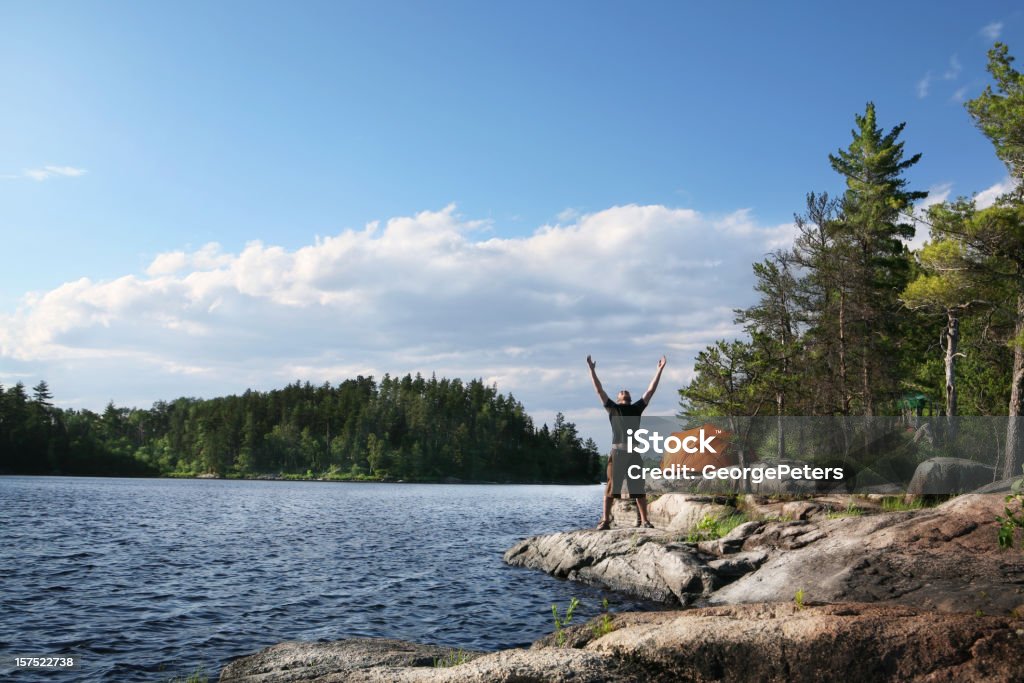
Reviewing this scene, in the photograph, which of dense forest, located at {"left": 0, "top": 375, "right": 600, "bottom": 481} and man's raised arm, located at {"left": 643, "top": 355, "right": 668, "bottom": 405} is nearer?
man's raised arm, located at {"left": 643, "top": 355, "right": 668, "bottom": 405}

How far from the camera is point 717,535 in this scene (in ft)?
60.4

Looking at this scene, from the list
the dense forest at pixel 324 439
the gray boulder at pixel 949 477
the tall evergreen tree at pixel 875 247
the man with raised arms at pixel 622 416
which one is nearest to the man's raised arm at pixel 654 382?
the man with raised arms at pixel 622 416

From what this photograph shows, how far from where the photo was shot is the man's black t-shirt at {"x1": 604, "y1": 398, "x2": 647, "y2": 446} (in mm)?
14859

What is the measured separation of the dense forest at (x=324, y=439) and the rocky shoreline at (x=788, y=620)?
→ 125459 millimetres

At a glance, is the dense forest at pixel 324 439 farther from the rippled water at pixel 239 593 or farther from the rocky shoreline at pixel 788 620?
the rocky shoreline at pixel 788 620

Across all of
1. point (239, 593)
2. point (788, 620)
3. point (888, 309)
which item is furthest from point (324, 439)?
point (788, 620)

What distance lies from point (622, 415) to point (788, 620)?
26.3ft

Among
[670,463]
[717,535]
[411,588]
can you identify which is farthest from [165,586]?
[670,463]

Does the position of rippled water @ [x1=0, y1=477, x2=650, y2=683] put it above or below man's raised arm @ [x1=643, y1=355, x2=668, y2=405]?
below

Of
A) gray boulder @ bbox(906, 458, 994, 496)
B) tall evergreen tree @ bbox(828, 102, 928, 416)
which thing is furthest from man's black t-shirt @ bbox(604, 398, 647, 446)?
tall evergreen tree @ bbox(828, 102, 928, 416)

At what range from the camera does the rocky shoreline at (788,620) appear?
6254 millimetres

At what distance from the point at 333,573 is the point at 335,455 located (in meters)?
126

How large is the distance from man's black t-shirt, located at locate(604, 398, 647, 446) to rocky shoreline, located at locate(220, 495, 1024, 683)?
10.8 ft

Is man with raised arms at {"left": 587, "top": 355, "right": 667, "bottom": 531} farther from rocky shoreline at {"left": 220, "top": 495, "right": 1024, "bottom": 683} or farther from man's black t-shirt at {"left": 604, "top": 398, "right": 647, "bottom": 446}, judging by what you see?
rocky shoreline at {"left": 220, "top": 495, "right": 1024, "bottom": 683}
